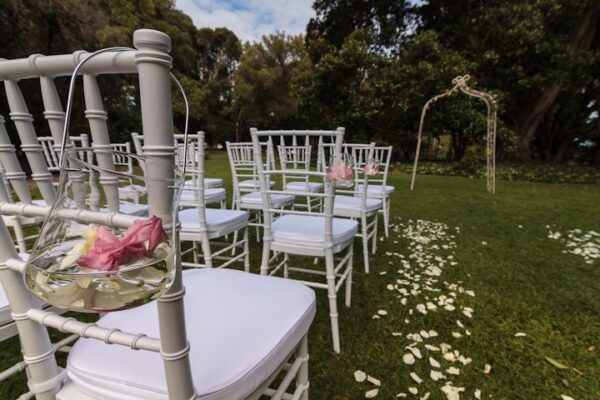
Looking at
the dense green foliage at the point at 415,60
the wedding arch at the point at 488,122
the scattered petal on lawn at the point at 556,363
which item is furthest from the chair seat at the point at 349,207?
the dense green foliage at the point at 415,60

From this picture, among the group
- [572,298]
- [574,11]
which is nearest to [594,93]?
[574,11]

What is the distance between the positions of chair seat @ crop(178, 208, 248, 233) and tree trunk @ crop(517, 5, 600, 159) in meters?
10.3

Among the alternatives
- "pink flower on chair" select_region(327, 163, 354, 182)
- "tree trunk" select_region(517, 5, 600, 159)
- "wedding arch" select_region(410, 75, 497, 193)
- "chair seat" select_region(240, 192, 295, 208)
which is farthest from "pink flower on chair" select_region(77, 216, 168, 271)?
"tree trunk" select_region(517, 5, 600, 159)

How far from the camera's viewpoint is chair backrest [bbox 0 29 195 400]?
0.39m

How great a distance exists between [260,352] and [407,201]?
459 centimetres

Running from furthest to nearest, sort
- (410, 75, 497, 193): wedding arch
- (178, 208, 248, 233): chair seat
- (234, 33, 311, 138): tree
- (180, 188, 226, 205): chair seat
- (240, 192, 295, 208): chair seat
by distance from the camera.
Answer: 1. (234, 33, 311, 138): tree
2. (410, 75, 497, 193): wedding arch
3. (240, 192, 295, 208): chair seat
4. (180, 188, 226, 205): chair seat
5. (178, 208, 248, 233): chair seat

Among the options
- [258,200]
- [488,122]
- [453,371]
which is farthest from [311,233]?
[488,122]

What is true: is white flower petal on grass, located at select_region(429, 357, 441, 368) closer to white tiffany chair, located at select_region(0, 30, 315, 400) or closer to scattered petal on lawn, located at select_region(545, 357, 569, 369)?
scattered petal on lawn, located at select_region(545, 357, 569, 369)

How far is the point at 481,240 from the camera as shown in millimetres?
3018

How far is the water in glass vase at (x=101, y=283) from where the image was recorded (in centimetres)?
36

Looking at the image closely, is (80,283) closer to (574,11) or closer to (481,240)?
(481,240)

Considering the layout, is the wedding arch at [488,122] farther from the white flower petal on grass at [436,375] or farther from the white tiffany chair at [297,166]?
the white flower petal on grass at [436,375]

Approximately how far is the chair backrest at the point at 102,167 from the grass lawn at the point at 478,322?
1008mm

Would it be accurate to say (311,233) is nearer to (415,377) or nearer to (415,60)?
(415,377)
